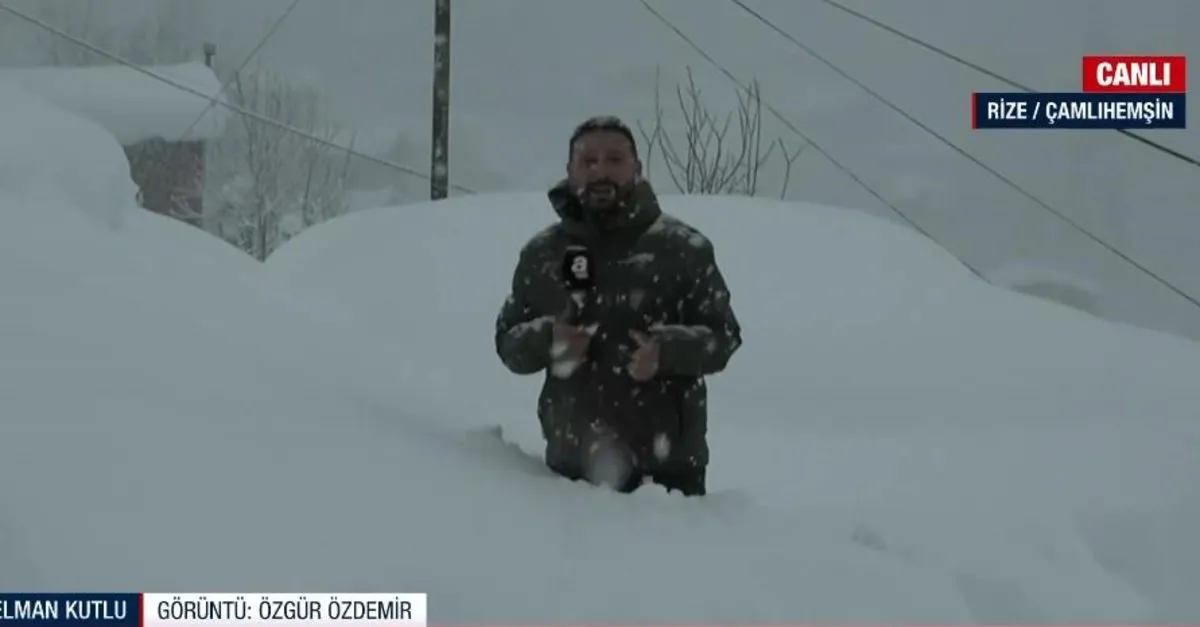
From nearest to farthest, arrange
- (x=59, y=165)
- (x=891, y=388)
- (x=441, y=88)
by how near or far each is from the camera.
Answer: (x=59, y=165) < (x=891, y=388) < (x=441, y=88)

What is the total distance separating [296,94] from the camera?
30938 millimetres

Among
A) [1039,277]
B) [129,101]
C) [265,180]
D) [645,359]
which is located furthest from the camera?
[1039,277]

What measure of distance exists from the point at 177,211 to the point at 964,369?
20645mm

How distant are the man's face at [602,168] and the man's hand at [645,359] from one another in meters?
0.31

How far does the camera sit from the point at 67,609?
6.30 feet

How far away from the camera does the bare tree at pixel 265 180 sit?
2664 cm

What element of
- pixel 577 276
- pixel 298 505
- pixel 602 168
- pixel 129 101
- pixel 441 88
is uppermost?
pixel 129 101

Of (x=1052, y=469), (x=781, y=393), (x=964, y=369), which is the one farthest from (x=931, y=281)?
(x=1052, y=469)

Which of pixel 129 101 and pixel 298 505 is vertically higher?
pixel 129 101

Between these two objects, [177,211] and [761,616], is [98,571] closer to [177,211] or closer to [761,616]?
[761,616]

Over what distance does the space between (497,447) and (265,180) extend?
25367 mm

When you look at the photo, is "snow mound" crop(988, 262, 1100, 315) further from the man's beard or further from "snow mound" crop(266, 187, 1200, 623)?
the man's beard

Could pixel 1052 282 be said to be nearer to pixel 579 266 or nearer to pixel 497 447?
pixel 497 447

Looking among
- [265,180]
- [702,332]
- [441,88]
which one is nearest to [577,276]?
[702,332]
